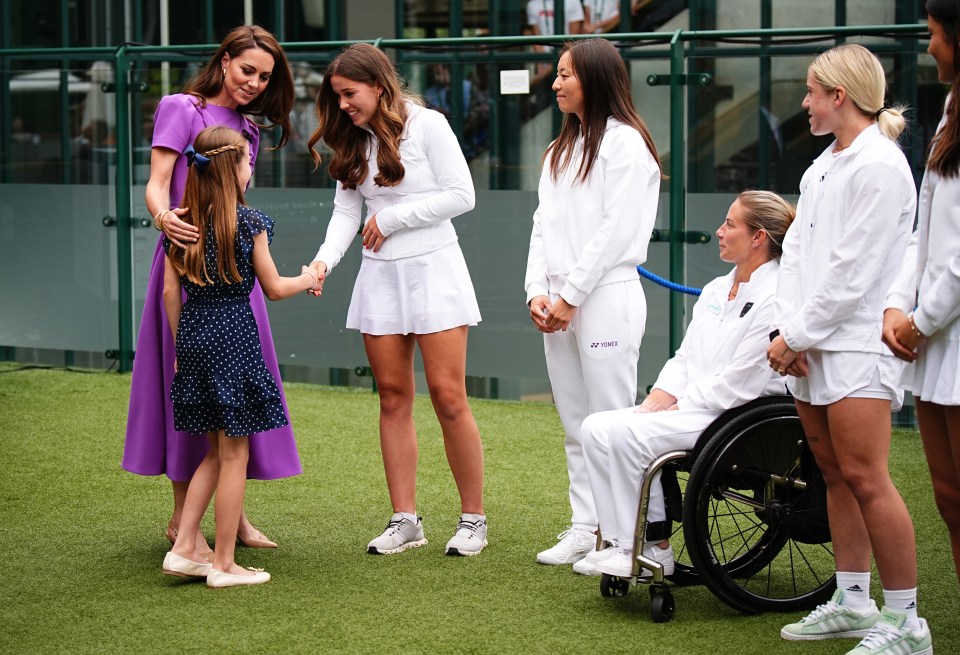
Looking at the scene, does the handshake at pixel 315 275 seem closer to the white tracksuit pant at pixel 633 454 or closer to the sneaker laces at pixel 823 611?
the white tracksuit pant at pixel 633 454

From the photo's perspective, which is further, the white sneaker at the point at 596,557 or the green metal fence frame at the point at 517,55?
the green metal fence frame at the point at 517,55

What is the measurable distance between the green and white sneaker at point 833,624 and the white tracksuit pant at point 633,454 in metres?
0.49

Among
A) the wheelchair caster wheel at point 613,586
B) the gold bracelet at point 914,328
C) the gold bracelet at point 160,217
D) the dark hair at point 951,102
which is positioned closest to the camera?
the dark hair at point 951,102

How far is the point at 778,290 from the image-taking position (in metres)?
3.57

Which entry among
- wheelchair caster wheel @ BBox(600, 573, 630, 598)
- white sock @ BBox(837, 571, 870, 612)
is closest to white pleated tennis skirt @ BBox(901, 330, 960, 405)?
white sock @ BBox(837, 571, 870, 612)

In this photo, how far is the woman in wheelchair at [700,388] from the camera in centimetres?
375

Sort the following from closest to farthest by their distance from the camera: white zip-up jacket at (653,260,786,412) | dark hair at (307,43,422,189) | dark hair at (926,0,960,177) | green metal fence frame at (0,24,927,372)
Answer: dark hair at (926,0,960,177) → white zip-up jacket at (653,260,786,412) → dark hair at (307,43,422,189) → green metal fence frame at (0,24,927,372)

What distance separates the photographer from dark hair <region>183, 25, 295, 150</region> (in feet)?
14.3

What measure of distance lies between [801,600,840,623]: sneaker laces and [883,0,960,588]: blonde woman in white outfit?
0.45 m

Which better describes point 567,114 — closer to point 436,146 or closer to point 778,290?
point 436,146

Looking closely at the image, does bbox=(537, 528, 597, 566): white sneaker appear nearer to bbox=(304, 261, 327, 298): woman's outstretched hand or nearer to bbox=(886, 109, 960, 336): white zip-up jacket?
bbox=(304, 261, 327, 298): woman's outstretched hand

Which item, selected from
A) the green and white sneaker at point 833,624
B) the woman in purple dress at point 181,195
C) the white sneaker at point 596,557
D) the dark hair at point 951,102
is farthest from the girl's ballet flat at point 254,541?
the dark hair at point 951,102

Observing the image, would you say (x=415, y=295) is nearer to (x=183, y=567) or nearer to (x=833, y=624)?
(x=183, y=567)

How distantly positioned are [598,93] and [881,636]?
1.87 meters
